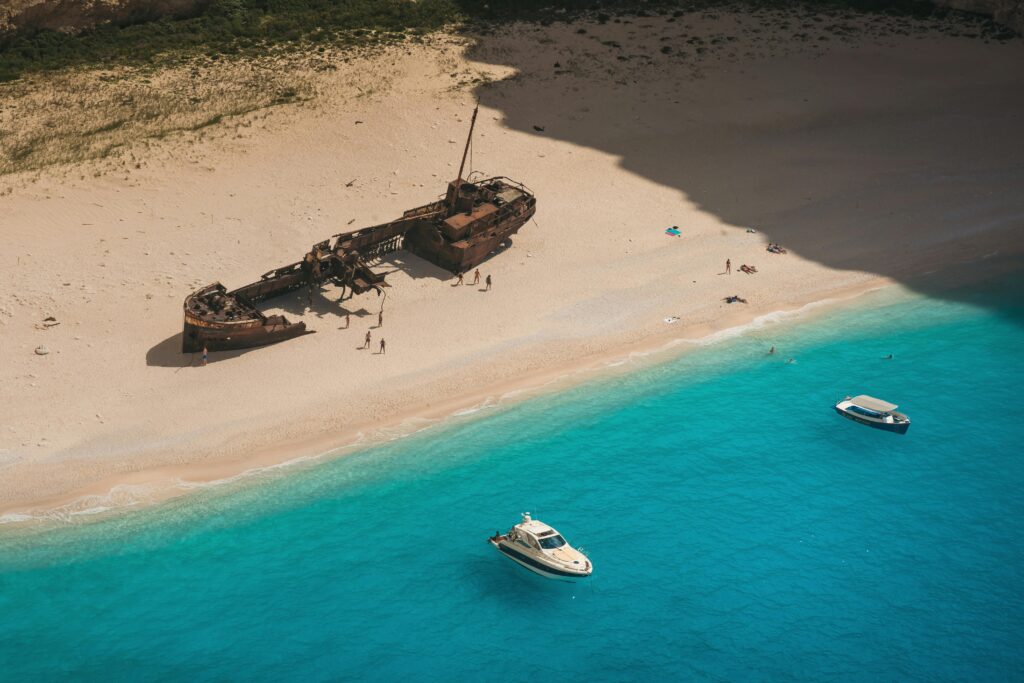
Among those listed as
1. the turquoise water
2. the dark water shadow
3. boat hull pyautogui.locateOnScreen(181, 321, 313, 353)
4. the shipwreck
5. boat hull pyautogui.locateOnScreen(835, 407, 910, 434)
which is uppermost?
the dark water shadow

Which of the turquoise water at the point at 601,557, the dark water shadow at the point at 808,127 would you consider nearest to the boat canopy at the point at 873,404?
the turquoise water at the point at 601,557

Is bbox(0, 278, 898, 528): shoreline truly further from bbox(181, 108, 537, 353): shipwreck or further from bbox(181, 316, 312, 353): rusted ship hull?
bbox(181, 108, 537, 353): shipwreck

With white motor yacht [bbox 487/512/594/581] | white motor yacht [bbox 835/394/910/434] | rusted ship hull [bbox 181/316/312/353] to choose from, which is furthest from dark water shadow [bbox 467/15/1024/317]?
white motor yacht [bbox 487/512/594/581]

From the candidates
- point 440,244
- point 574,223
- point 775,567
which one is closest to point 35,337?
point 440,244

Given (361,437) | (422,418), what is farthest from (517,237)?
(361,437)

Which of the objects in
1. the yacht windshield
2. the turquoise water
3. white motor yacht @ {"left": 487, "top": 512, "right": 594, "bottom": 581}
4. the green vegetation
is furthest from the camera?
the green vegetation

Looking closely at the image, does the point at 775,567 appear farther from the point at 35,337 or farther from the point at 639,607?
the point at 35,337

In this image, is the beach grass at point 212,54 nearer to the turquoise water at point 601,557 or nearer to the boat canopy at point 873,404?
the turquoise water at point 601,557

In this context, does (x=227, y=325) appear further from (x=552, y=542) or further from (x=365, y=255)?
(x=552, y=542)
